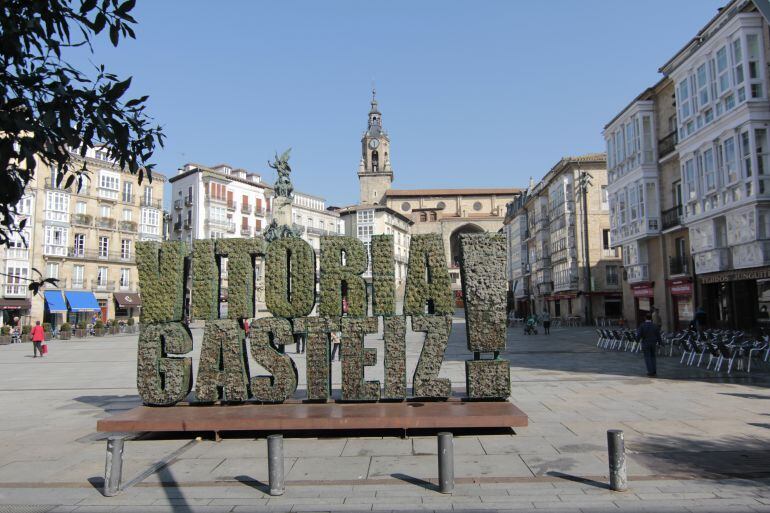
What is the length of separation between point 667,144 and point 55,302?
50408 mm

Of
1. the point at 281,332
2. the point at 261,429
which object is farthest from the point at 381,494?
the point at 281,332

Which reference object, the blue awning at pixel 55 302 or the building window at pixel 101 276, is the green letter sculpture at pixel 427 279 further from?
the building window at pixel 101 276

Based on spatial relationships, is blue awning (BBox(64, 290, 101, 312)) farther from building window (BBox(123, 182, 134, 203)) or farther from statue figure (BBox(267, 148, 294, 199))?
statue figure (BBox(267, 148, 294, 199))

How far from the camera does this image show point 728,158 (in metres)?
23.1

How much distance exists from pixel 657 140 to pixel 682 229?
211 inches

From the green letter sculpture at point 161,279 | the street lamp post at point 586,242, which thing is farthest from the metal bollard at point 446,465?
the street lamp post at point 586,242

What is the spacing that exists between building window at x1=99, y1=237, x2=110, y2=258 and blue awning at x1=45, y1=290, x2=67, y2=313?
20.4 ft

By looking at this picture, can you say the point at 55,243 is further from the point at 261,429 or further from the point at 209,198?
the point at 261,429

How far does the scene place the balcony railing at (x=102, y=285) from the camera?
5662 cm

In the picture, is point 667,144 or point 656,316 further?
point 656,316

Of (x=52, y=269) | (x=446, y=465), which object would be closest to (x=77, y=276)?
(x=52, y=269)

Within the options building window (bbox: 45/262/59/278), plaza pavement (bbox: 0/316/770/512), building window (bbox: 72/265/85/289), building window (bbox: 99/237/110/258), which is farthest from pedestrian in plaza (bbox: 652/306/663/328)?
building window (bbox: 99/237/110/258)

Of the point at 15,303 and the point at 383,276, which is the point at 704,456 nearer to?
the point at 383,276

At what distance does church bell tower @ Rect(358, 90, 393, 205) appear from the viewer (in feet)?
376
